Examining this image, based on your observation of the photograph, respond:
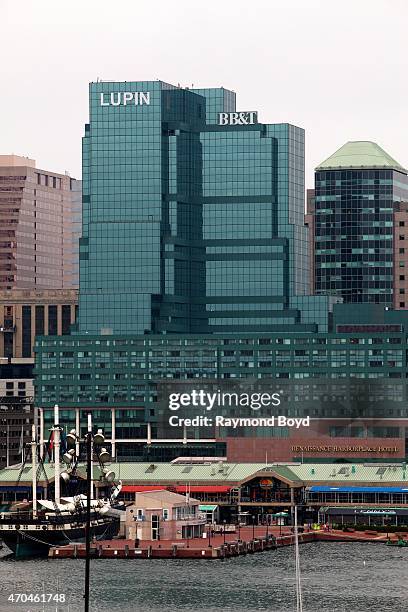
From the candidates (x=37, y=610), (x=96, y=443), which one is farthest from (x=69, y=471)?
(x=96, y=443)

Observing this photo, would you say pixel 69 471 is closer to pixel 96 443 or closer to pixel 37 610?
pixel 37 610

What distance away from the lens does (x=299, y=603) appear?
7347 inches

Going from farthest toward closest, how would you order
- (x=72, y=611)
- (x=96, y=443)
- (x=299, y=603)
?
(x=72, y=611) < (x=299, y=603) < (x=96, y=443)

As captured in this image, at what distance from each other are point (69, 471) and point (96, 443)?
153 ft

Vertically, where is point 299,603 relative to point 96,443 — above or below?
below

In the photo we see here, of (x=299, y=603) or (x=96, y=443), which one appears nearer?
(x=96, y=443)

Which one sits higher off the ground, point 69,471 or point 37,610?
point 69,471

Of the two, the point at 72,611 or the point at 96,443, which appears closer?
the point at 96,443

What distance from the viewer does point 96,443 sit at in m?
144

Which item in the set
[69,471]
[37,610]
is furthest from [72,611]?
[69,471]

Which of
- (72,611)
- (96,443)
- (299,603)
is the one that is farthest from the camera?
(72,611)

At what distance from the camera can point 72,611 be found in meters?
200

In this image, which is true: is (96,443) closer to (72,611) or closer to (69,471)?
(69,471)

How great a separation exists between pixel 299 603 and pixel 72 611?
26.0 m
